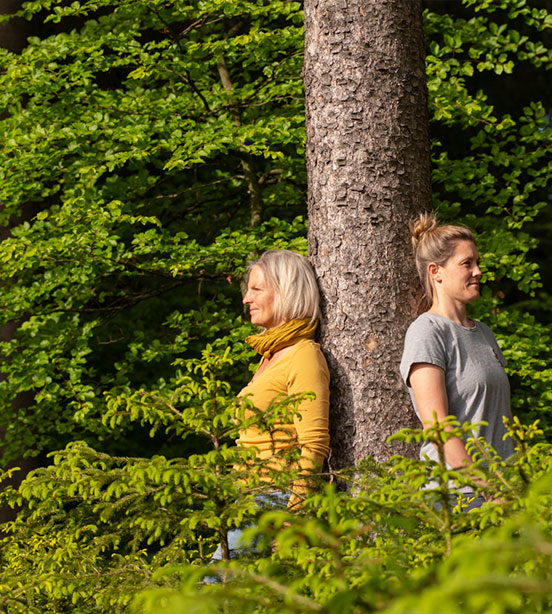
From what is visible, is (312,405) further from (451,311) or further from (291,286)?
(451,311)

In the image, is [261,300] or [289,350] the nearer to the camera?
[289,350]

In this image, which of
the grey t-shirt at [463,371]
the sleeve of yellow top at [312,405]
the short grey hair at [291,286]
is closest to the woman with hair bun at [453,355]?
the grey t-shirt at [463,371]

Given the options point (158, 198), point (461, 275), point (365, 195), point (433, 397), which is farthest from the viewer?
point (158, 198)

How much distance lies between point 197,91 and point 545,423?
10.2ft

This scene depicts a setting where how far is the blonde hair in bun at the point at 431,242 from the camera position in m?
3.13

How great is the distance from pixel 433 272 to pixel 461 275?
127 mm

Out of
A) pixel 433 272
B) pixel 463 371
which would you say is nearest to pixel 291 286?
pixel 433 272

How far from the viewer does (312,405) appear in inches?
118

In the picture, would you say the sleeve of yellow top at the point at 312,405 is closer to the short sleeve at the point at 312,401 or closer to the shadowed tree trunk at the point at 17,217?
the short sleeve at the point at 312,401

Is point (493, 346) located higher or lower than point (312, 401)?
higher

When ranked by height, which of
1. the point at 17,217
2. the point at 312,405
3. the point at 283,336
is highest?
the point at 17,217

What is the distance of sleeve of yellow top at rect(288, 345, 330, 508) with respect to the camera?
294cm

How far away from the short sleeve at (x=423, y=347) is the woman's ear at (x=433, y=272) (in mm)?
218

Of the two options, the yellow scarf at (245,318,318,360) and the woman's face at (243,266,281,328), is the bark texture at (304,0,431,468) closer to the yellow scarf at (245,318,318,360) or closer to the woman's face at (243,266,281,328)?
the yellow scarf at (245,318,318,360)
